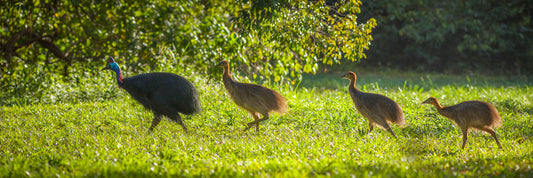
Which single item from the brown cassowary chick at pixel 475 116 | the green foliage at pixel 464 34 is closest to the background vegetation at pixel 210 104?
the brown cassowary chick at pixel 475 116

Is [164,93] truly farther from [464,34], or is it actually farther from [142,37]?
[464,34]

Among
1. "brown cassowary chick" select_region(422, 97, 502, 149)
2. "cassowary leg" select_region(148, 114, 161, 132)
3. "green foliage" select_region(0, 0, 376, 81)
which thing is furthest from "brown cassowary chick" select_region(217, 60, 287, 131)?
"brown cassowary chick" select_region(422, 97, 502, 149)

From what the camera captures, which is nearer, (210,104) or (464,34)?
(210,104)

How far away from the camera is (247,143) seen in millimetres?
5145

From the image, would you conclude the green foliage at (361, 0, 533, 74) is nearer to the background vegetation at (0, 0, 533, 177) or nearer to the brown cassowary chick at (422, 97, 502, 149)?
the background vegetation at (0, 0, 533, 177)

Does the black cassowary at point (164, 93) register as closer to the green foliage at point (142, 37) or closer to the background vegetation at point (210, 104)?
the background vegetation at point (210, 104)

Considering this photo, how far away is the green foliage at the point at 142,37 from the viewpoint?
27.4 ft

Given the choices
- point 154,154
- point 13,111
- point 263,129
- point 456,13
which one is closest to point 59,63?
point 13,111

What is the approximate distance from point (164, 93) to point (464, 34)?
13.2 meters

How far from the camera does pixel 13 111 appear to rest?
7.43 metres

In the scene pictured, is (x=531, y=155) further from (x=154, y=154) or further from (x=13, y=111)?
(x=13, y=111)

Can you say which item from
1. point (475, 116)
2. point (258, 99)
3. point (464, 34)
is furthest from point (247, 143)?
point (464, 34)

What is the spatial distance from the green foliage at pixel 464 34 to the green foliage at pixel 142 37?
660cm

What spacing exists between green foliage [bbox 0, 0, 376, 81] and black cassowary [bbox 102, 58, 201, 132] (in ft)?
6.41
